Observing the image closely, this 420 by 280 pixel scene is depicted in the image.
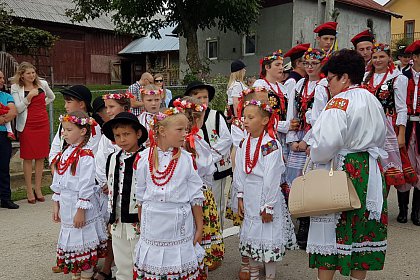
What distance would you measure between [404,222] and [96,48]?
30.4m

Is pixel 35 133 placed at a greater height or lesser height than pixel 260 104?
lesser

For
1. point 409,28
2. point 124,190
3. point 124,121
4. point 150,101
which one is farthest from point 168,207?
point 409,28

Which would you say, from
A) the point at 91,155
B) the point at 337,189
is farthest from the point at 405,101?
the point at 91,155

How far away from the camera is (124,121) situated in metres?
3.75

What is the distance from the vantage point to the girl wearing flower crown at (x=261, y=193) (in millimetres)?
3871

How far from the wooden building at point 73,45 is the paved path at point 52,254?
24.0 m

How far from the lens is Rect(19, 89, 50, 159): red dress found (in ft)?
23.1

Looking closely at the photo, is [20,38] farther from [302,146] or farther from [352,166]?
[352,166]

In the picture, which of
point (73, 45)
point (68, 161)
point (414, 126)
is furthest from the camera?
point (73, 45)

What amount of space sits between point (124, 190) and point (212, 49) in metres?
24.1

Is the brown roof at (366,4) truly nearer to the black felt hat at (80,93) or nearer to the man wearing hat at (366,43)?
the man wearing hat at (366,43)

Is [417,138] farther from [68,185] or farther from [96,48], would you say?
[96,48]

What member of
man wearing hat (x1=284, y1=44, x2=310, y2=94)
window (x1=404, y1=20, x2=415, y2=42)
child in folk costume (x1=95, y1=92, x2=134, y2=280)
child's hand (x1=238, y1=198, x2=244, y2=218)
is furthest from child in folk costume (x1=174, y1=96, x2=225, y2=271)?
window (x1=404, y1=20, x2=415, y2=42)

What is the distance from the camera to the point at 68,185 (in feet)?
13.0
